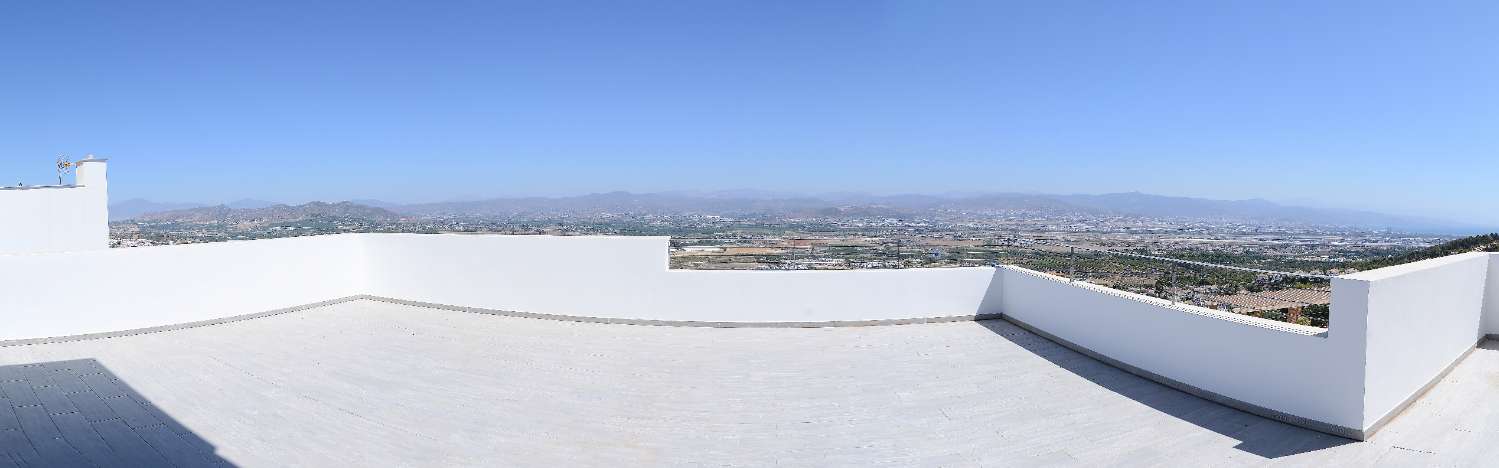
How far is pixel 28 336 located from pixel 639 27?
37.8 ft

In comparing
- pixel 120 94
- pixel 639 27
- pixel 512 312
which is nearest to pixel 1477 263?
pixel 512 312

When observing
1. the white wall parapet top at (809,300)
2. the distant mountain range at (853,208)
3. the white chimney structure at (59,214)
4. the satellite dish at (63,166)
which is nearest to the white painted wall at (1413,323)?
the white wall parapet top at (809,300)

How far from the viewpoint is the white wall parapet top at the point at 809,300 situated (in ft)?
12.4

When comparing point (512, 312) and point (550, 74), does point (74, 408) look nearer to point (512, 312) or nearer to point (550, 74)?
point (512, 312)

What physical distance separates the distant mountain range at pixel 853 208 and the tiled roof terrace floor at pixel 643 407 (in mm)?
5737

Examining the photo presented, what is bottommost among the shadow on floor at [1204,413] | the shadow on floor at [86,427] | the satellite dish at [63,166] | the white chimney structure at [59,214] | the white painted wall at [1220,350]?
the shadow on floor at [86,427]

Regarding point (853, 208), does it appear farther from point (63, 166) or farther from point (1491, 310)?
point (63, 166)

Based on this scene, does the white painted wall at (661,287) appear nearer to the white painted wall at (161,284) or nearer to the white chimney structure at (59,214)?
the white painted wall at (161,284)

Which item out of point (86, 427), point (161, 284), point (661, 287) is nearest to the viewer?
point (86, 427)

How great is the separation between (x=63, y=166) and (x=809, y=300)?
1165cm

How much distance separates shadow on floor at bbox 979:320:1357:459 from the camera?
3.55 m

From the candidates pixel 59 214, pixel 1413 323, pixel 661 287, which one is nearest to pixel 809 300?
pixel 661 287

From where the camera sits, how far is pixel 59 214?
8469mm

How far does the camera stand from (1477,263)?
532 centimetres
